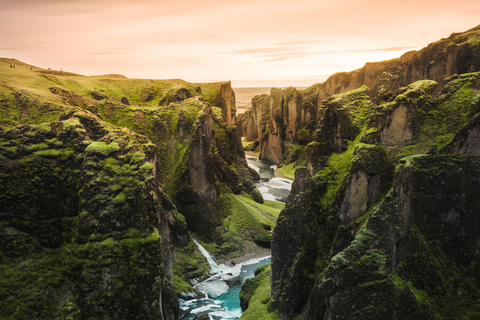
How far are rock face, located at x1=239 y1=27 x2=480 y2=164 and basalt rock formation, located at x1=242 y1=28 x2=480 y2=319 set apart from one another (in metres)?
5.68

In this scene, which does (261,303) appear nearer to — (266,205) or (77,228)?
(77,228)

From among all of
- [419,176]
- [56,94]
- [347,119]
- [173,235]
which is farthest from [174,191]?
[419,176]

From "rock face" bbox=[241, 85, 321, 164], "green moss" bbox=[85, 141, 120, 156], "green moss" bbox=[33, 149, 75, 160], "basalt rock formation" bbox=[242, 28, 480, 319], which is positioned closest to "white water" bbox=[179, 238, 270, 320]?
"basalt rock formation" bbox=[242, 28, 480, 319]

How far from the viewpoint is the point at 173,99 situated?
84.3 meters

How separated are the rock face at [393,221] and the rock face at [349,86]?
6.13 meters

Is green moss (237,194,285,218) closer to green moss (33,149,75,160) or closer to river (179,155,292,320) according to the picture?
river (179,155,292,320)

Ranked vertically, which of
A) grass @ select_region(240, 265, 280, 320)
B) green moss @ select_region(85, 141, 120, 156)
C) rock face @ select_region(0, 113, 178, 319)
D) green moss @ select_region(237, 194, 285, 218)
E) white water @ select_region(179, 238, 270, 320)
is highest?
green moss @ select_region(85, 141, 120, 156)

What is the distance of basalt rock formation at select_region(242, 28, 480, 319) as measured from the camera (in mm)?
23422

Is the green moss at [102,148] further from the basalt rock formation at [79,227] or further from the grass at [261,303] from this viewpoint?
the grass at [261,303]

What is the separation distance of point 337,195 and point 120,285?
55.6 feet

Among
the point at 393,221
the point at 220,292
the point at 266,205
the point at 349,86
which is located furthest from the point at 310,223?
the point at 349,86

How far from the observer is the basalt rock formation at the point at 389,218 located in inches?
922

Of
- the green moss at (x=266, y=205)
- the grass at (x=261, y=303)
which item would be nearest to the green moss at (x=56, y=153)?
the grass at (x=261, y=303)

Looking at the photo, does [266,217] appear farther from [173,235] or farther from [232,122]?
[232,122]
